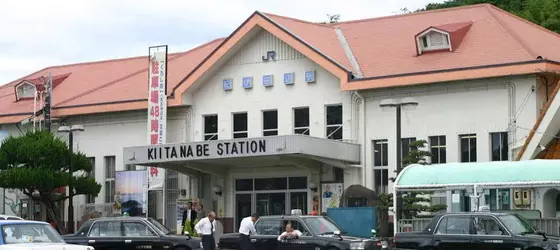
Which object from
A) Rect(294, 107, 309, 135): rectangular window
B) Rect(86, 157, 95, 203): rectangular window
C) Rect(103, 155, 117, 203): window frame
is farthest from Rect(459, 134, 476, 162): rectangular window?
Rect(86, 157, 95, 203): rectangular window

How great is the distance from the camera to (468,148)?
3991 centimetres

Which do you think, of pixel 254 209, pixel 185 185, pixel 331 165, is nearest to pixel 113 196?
pixel 185 185

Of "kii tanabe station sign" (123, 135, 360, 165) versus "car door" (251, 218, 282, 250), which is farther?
"kii tanabe station sign" (123, 135, 360, 165)

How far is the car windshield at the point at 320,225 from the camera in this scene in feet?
93.6

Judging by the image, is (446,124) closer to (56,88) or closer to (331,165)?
(331,165)

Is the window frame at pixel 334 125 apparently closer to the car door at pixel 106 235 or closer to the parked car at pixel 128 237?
the parked car at pixel 128 237

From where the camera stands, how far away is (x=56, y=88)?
54719mm

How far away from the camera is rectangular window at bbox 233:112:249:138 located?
150 feet

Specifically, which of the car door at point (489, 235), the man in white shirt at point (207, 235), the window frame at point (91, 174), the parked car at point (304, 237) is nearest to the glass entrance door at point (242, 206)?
the window frame at point (91, 174)

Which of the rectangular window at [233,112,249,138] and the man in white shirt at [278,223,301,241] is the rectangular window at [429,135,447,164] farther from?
the man in white shirt at [278,223,301,241]

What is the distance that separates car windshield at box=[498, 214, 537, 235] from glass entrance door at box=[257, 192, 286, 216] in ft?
63.7

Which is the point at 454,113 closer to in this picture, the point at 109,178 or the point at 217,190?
the point at 217,190

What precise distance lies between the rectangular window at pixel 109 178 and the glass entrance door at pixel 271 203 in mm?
7653

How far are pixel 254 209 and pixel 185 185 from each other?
11.6 ft
